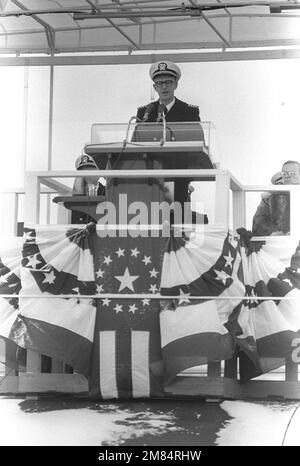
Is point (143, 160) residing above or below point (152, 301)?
above

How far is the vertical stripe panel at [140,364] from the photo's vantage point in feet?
14.8

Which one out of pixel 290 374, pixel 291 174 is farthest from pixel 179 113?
pixel 290 374

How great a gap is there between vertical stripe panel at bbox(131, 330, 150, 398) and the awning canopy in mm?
3386

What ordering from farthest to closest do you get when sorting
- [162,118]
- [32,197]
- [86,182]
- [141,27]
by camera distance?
[141,27] < [86,182] < [162,118] < [32,197]

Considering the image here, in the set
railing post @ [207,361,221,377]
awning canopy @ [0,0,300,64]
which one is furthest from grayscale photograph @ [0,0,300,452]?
awning canopy @ [0,0,300,64]

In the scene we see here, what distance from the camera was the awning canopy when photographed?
732cm

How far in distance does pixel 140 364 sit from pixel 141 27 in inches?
161

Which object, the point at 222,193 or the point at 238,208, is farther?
the point at 238,208

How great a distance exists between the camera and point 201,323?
14.9ft

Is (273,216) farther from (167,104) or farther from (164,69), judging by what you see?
(164,69)

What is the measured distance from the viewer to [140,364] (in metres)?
4.53

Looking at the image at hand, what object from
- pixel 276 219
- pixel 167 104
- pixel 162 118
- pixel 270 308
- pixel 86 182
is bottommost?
pixel 270 308

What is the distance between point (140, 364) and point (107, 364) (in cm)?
17

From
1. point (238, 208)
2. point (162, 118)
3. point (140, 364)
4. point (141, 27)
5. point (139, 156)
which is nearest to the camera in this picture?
point (140, 364)
